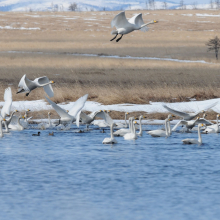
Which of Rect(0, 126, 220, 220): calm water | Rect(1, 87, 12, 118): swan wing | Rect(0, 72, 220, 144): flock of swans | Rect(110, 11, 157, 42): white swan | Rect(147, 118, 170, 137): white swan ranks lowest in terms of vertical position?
Rect(0, 126, 220, 220): calm water

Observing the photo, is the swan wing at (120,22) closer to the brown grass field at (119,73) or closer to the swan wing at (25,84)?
the swan wing at (25,84)

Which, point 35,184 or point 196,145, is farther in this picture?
point 196,145

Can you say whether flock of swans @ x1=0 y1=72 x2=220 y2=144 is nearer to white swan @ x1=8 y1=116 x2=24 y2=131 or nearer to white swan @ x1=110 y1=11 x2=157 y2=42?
white swan @ x1=8 y1=116 x2=24 y2=131

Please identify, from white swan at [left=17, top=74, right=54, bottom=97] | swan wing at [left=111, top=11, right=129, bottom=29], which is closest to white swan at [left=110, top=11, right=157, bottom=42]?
swan wing at [left=111, top=11, right=129, bottom=29]

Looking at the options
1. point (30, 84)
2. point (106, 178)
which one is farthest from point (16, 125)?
point (106, 178)

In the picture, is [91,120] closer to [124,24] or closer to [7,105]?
[7,105]

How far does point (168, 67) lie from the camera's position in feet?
127

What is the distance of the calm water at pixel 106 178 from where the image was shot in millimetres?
9039

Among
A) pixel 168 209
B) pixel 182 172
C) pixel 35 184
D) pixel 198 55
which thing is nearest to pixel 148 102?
pixel 182 172

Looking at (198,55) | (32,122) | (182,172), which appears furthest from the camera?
(198,55)

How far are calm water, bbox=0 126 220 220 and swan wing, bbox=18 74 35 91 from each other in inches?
67.9

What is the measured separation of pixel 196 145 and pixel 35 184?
21.1ft

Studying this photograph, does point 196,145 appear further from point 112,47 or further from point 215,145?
point 112,47

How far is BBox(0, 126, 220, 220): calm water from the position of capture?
29.7ft
